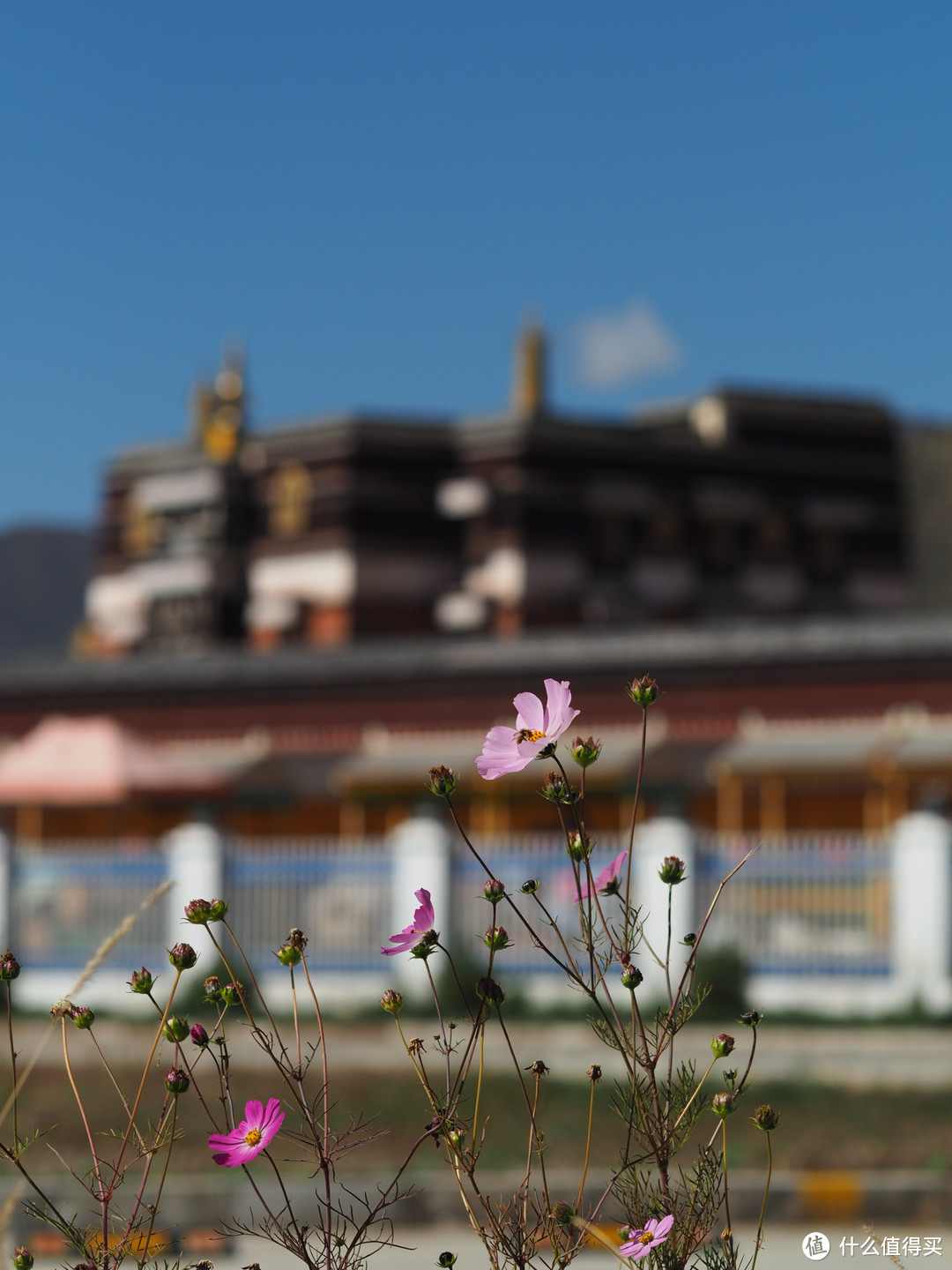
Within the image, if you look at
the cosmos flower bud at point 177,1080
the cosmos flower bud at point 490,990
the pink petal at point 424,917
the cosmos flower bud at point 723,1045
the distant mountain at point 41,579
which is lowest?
the cosmos flower bud at point 177,1080

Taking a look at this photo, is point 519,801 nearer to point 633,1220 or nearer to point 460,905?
point 460,905

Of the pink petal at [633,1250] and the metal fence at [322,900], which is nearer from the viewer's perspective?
the pink petal at [633,1250]

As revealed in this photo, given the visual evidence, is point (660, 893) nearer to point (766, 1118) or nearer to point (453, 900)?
point (453, 900)

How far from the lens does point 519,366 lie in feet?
157

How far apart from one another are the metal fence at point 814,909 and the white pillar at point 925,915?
0.12 metres

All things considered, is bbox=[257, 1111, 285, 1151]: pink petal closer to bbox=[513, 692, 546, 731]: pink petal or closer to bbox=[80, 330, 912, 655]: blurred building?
bbox=[513, 692, 546, 731]: pink petal

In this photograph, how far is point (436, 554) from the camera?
43.8m

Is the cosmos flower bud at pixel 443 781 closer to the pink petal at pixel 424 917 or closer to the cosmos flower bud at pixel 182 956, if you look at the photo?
the pink petal at pixel 424 917

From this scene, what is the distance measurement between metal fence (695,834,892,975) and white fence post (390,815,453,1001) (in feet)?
7.02

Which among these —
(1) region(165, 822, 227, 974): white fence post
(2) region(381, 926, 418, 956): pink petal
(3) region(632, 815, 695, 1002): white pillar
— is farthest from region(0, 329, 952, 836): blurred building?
(2) region(381, 926, 418, 956): pink petal

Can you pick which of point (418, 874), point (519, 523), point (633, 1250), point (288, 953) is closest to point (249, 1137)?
point (288, 953)

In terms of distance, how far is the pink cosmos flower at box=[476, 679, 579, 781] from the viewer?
307 centimetres

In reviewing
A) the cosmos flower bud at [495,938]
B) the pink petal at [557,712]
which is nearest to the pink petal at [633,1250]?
the cosmos flower bud at [495,938]

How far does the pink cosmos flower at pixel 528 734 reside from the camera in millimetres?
3066
